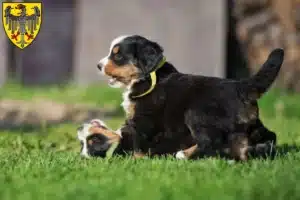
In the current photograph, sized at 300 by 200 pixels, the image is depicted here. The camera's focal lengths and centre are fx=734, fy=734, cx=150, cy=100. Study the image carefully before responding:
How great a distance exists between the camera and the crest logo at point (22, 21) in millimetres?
5762

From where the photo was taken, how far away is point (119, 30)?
519 inches

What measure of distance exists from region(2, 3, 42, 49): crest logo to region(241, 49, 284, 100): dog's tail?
171 centimetres

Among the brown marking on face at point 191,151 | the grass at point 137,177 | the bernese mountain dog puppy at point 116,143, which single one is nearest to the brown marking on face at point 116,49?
the bernese mountain dog puppy at point 116,143

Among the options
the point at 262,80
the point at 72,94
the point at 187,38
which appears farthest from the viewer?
the point at 187,38

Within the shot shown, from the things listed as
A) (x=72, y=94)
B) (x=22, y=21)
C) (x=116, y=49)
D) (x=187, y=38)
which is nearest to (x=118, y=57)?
(x=116, y=49)

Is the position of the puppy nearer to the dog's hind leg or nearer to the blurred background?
the dog's hind leg

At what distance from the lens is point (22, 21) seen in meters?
5.87

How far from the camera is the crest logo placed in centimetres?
576

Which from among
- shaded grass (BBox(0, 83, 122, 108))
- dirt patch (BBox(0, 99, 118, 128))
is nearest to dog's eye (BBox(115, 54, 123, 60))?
dirt patch (BBox(0, 99, 118, 128))

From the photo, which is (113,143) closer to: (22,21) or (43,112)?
(22,21)

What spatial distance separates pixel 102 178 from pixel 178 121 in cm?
109

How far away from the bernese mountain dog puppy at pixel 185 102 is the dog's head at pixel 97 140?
0.12 m

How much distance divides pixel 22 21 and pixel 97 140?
1.12m

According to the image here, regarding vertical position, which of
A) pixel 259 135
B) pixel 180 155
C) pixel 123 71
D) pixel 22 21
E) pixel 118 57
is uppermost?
pixel 22 21
